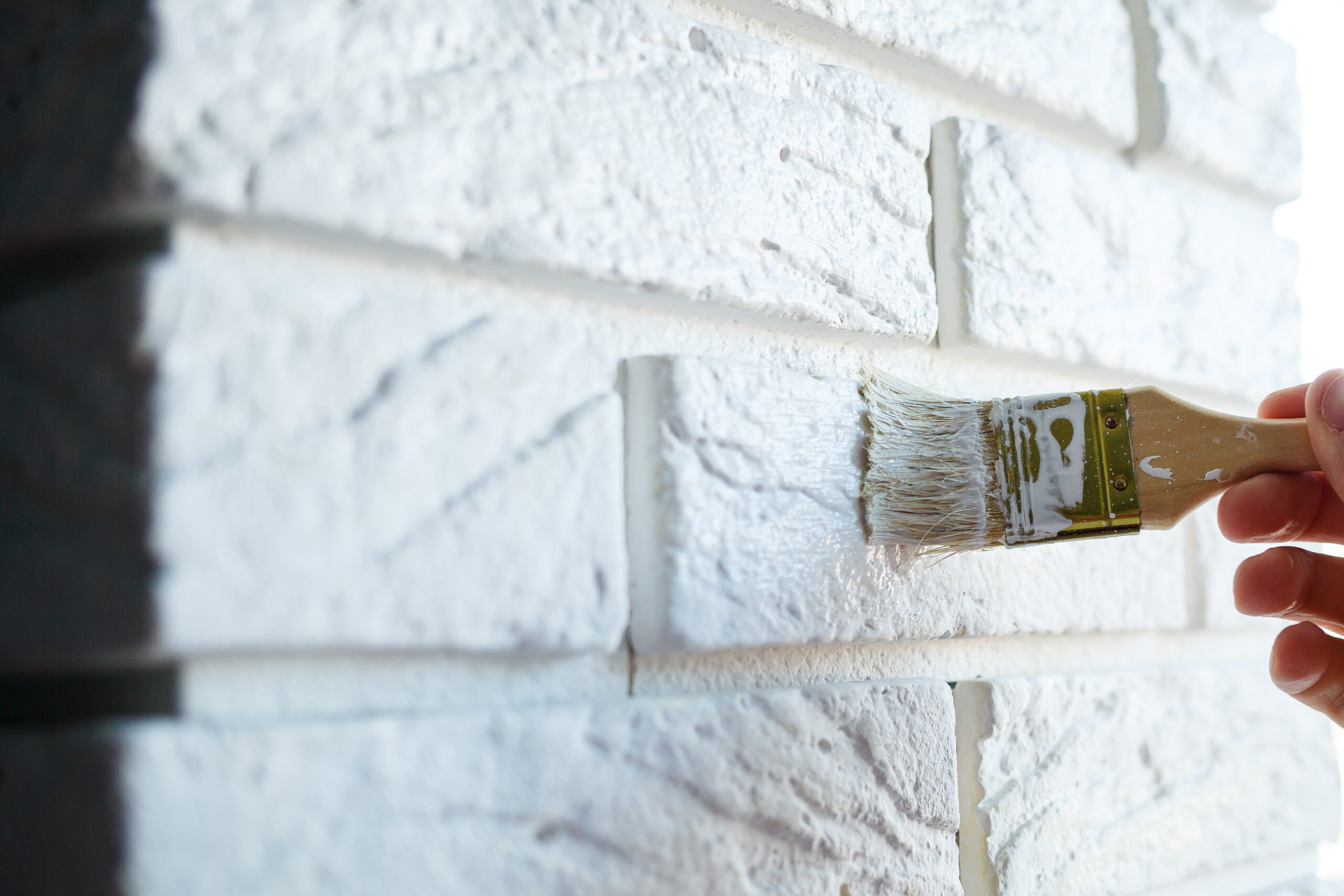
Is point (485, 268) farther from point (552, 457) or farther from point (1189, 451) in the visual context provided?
point (1189, 451)

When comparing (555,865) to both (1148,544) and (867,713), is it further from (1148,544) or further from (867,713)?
(1148,544)

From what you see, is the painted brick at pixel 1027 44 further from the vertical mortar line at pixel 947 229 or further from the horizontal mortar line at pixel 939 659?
the horizontal mortar line at pixel 939 659

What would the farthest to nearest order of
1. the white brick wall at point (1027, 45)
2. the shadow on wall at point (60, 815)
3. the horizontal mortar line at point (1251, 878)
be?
1. the horizontal mortar line at point (1251, 878)
2. the white brick wall at point (1027, 45)
3. the shadow on wall at point (60, 815)

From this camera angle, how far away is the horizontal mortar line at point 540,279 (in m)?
0.41

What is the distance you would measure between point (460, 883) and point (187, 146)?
32 cm

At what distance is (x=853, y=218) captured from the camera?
2.04 ft

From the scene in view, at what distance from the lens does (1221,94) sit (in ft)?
2.90

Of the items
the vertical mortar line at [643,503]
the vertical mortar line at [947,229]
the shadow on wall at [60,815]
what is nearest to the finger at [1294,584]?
the vertical mortar line at [947,229]

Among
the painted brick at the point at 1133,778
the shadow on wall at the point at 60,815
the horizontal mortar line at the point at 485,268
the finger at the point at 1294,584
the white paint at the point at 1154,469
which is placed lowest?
the painted brick at the point at 1133,778

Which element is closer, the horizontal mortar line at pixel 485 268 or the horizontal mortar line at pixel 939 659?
the horizontal mortar line at pixel 485 268

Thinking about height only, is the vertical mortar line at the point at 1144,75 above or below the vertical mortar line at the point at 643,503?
above

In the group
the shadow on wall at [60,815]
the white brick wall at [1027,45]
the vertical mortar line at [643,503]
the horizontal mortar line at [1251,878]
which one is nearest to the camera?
the shadow on wall at [60,815]

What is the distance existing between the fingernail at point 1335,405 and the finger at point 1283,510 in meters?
0.04

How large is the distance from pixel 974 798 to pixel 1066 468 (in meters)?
0.24
